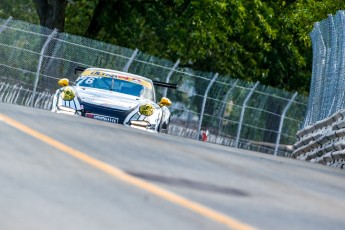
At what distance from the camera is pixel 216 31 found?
44.2 m

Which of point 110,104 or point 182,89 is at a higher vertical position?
point 182,89

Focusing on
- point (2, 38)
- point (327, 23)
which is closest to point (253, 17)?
point (2, 38)

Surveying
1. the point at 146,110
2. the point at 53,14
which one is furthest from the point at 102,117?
the point at 53,14

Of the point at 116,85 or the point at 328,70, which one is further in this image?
the point at 116,85

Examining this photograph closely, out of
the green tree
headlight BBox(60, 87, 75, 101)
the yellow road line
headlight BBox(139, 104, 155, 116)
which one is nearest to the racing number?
headlight BBox(60, 87, 75, 101)

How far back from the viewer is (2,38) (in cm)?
3156

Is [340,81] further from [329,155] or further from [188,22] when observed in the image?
[188,22]

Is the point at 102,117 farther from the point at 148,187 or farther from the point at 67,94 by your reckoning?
the point at 148,187

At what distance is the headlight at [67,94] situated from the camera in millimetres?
21141

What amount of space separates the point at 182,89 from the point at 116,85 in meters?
11.0

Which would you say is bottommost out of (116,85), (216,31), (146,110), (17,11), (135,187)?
(146,110)

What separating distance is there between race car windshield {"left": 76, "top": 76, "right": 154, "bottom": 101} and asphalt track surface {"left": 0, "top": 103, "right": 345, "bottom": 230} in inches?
403

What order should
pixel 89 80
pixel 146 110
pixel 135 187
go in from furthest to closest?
pixel 89 80, pixel 146 110, pixel 135 187

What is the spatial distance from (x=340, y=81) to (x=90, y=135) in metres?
9.59
